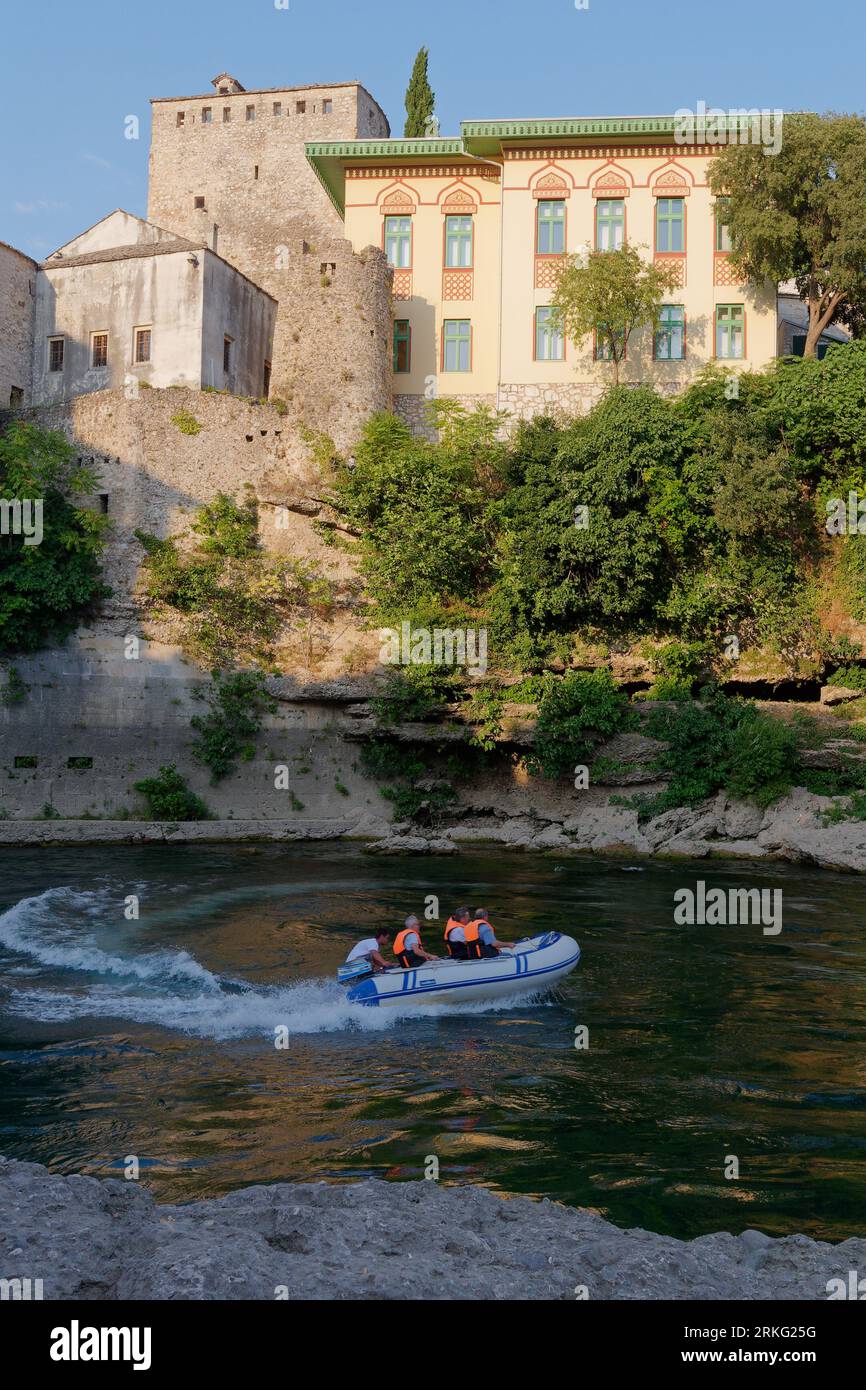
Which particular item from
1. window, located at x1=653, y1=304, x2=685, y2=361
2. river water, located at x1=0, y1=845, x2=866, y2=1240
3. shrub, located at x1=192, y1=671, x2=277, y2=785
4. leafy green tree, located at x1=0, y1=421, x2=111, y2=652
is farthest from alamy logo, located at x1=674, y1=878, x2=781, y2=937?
window, located at x1=653, y1=304, x2=685, y2=361

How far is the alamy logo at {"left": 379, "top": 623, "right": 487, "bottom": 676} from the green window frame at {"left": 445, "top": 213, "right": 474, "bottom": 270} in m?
14.0

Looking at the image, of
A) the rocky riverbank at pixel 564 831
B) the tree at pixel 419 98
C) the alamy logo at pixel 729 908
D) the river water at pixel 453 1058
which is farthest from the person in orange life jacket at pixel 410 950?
the tree at pixel 419 98

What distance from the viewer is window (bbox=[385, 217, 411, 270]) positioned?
37.2 meters

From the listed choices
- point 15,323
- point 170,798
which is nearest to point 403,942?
point 170,798

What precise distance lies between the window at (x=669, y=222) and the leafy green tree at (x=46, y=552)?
755 inches

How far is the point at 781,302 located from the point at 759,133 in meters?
12.4

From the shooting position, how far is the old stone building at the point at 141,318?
3459 centimetres

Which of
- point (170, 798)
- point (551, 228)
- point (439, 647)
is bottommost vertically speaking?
point (170, 798)

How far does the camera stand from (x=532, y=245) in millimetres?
35594

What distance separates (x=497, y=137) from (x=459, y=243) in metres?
3.41

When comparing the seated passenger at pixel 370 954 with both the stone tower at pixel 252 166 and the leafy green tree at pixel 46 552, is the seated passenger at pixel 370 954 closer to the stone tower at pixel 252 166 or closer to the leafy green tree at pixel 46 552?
the leafy green tree at pixel 46 552

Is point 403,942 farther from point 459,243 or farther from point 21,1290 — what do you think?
point 459,243

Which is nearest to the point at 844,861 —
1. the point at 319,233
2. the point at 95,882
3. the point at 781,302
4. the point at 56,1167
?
the point at 95,882

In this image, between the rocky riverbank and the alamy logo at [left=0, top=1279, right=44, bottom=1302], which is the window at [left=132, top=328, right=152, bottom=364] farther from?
the alamy logo at [left=0, top=1279, right=44, bottom=1302]
